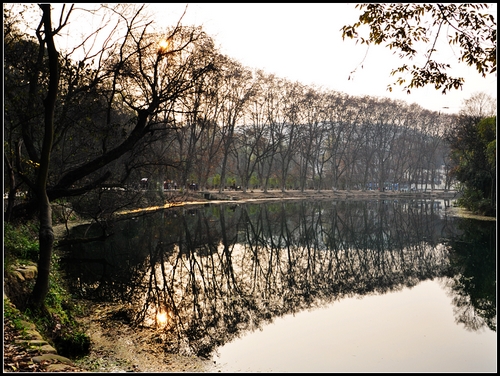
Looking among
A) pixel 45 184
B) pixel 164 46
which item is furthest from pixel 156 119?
pixel 45 184

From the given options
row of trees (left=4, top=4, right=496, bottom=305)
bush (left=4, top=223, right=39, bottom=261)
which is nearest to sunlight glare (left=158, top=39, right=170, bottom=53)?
row of trees (left=4, top=4, right=496, bottom=305)

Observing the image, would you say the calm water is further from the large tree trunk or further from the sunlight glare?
the sunlight glare

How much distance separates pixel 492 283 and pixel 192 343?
9.79 m

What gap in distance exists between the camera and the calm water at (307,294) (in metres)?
8.43

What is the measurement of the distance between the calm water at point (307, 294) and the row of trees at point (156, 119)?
3097 mm

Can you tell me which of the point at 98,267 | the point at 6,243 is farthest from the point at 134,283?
the point at 6,243

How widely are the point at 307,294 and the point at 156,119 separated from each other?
8144 mm

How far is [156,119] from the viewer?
16.2 meters

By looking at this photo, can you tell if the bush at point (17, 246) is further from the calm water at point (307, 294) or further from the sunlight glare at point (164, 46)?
the sunlight glare at point (164, 46)

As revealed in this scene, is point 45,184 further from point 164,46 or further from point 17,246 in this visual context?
point 164,46

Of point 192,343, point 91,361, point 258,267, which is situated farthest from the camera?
point 258,267

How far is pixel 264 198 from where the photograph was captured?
56125 millimetres

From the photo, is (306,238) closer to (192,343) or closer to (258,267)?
(258,267)

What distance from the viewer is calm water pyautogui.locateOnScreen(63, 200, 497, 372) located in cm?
843
